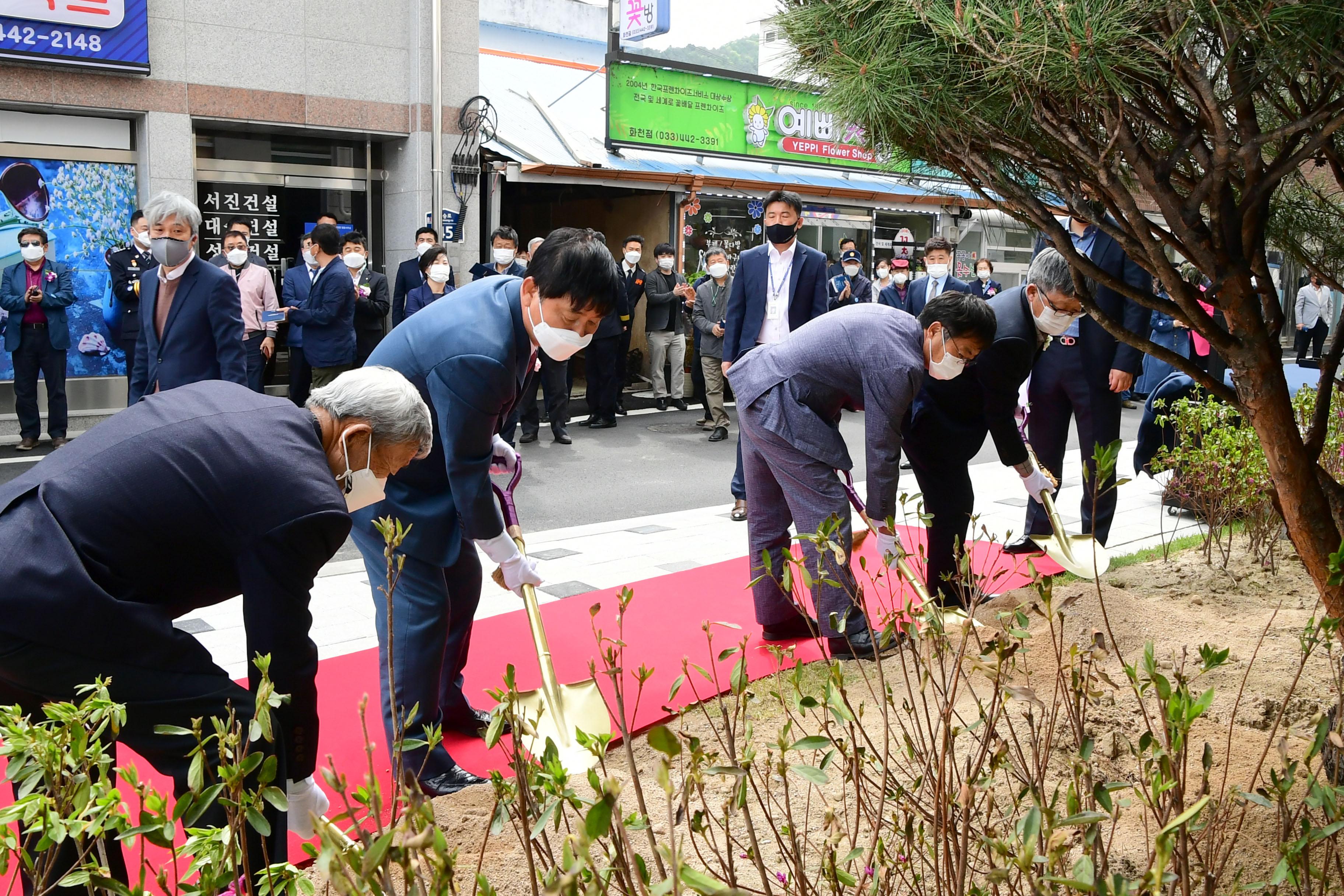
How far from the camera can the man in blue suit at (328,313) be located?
7824 millimetres

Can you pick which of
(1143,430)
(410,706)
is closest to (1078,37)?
(410,706)

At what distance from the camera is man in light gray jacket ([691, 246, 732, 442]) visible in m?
9.72

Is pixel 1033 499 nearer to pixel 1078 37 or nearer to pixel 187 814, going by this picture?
pixel 1078 37

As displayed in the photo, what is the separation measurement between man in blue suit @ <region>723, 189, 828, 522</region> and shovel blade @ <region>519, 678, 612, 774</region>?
9.92 ft

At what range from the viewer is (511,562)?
3.24 m

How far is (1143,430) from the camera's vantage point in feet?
22.3

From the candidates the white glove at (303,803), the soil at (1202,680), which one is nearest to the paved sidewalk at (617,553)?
the soil at (1202,680)

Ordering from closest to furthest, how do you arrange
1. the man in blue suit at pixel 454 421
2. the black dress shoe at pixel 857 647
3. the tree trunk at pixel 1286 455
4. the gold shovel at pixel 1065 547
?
1. the tree trunk at pixel 1286 455
2. the man in blue suit at pixel 454 421
3. the black dress shoe at pixel 857 647
4. the gold shovel at pixel 1065 547

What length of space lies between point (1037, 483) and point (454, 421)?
9.24 feet

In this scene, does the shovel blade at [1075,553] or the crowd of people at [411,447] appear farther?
the shovel blade at [1075,553]

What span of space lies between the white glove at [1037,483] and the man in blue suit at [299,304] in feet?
18.1

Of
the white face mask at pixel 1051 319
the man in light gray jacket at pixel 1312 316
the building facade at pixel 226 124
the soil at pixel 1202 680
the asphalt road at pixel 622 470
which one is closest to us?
the soil at pixel 1202 680

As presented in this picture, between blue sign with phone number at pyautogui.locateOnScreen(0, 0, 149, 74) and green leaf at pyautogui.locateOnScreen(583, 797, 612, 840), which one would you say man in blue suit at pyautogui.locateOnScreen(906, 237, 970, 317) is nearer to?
blue sign with phone number at pyautogui.locateOnScreen(0, 0, 149, 74)

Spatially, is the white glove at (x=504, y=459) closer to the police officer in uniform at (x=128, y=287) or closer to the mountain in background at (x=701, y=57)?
the police officer in uniform at (x=128, y=287)
